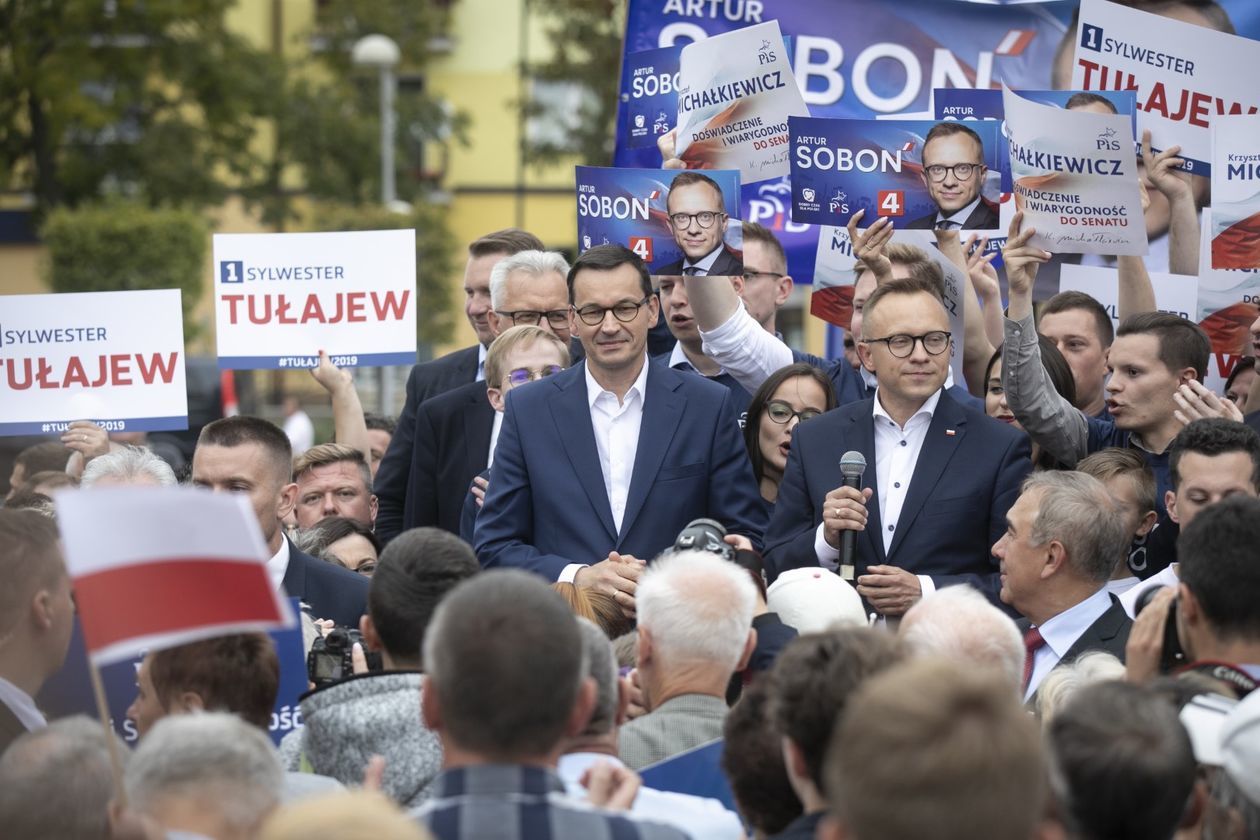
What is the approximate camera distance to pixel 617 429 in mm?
6414

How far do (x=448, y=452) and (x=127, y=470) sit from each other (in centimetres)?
133

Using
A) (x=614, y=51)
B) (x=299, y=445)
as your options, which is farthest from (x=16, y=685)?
(x=614, y=51)

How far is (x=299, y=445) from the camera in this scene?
833 inches

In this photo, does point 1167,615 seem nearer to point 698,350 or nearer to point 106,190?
point 698,350

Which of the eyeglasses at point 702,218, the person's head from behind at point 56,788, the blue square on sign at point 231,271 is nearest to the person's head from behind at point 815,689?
the person's head from behind at point 56,788

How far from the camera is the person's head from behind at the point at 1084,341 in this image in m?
7.47

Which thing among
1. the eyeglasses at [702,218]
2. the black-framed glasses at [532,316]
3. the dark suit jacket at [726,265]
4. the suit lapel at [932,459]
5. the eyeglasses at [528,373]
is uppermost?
the eyeglasses at [702,218]

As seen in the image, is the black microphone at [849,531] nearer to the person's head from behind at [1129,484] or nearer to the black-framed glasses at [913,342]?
the black-framed glasses at [913,342]

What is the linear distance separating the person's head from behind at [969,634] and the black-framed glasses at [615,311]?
2.23m

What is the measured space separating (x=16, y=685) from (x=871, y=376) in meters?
4.23

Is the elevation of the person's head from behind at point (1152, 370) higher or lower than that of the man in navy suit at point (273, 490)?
higher

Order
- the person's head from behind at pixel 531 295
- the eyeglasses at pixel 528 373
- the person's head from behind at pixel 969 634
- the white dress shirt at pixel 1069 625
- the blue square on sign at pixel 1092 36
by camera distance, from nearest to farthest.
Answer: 1. the person's head from behind at pixel 969 634
2. the white dress shirt at pixel 1069 625
3. the eyeglasses at pixel 528 373
4. the person's head from behind at pixel 531 295
5. the blue square on sign at pixel 1092 36

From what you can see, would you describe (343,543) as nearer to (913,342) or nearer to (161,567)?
(913,342)

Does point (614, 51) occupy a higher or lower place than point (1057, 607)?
higher
